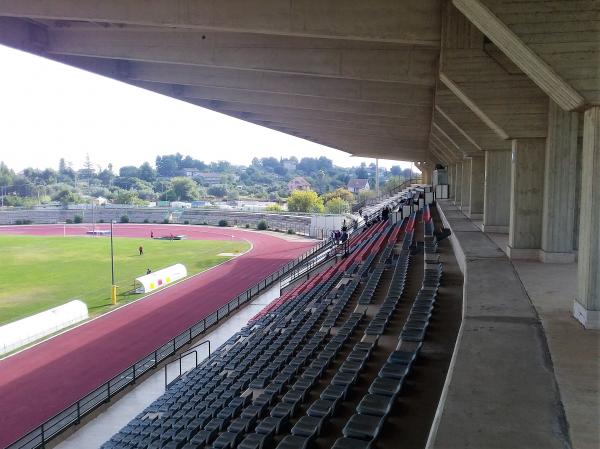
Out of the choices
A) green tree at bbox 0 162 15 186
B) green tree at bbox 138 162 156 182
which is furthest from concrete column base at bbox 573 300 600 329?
green tree at bbox 138 162 156 182

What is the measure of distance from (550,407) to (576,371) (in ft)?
4.34

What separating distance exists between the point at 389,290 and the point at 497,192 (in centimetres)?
802

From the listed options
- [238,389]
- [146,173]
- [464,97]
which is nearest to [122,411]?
[238,389]

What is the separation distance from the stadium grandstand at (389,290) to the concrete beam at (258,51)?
0.06 m

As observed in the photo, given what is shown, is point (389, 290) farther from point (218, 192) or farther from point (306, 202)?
point (218, 192)

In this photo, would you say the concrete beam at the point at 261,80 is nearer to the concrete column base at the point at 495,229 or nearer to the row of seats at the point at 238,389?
the concrete column base at the point at 495,229

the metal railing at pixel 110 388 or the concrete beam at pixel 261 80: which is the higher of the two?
the concrete beam at pixel 261 80

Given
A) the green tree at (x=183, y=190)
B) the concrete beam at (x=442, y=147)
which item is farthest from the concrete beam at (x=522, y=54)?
the green tree at (x=183, y=190)

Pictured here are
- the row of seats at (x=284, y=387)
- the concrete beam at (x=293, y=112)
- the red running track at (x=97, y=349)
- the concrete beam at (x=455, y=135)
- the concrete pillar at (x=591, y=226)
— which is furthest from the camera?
the concrete beam at (x=293, y=112)

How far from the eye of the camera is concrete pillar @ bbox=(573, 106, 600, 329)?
8062 millimetres

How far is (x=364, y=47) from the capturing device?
15875 mm

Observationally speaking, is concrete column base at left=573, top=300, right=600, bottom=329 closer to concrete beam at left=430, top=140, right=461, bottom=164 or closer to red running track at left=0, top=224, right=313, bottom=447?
red running track at left=0, top=224, right=313, bottom=447

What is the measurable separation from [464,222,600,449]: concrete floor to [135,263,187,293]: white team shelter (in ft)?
79.0

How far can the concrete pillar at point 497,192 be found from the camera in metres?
20.5
